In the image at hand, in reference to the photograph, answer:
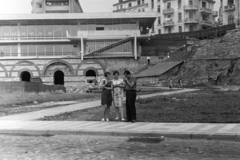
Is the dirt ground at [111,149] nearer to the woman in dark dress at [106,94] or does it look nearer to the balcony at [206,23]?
the woman in dark dress at [106,94]

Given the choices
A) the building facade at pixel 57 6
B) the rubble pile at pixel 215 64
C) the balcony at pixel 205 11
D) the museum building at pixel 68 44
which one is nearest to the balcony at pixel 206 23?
the balcony at pixel 205 11

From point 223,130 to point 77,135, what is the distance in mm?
4434

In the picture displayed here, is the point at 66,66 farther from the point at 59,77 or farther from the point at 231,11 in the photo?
the point at 231,11

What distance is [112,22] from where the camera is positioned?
63312mm

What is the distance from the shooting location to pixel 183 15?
273 feet

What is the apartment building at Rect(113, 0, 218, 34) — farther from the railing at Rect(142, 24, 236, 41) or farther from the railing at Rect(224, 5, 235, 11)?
the railing at Rect(142, 24, 236, 41)

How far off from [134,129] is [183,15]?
75634mm

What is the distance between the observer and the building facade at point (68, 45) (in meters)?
60.2

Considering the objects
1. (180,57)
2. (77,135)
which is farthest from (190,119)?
(180,57)

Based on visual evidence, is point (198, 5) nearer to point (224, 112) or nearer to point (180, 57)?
point (180, 57)

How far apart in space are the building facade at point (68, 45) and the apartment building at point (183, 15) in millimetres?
21130

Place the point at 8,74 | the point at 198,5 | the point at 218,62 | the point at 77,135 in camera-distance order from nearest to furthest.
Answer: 1. the point at 77,135
2. the point at 218,62
3. the point at 8,74
4. the point at 198,5

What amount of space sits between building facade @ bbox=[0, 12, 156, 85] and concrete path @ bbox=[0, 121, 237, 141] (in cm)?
4685

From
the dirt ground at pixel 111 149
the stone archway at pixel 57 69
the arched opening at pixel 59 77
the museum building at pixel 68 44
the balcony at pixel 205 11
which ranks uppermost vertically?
the balcony at pixel 205 11
